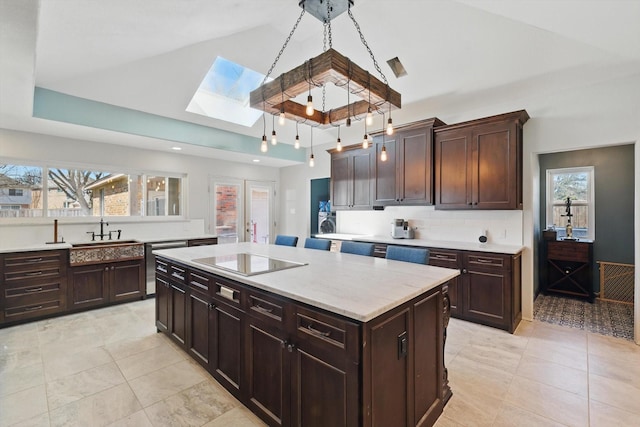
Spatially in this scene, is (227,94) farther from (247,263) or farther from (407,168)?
(247,263)

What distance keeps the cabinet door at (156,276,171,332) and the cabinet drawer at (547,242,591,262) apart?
5.32 metres

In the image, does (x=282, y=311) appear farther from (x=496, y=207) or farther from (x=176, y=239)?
(x=176, y=239)

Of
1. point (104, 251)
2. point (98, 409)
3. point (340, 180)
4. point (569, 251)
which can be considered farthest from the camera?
point (340, 180)

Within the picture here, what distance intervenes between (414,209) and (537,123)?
1846 mm

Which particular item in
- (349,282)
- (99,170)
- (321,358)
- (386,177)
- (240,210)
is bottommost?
(321,358)

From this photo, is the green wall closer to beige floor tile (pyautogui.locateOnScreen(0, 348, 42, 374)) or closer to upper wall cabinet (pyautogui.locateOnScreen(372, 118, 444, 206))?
upper wall cabinet (pyautogui.locateOnScreen(372, 118, 444, 206))

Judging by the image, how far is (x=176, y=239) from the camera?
14.9 feet

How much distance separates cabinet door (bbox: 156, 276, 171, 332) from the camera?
291cm

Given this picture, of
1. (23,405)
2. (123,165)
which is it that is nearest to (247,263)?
(23,405)

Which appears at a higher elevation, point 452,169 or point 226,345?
point 452,169

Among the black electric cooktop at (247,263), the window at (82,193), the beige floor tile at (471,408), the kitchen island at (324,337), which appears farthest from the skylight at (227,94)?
the beige floor tile at (471,408)

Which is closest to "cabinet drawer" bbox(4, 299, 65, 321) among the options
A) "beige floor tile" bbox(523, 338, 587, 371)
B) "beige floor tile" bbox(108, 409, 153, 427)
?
"beige floor tile" bbox(108, 409, 153, 427)

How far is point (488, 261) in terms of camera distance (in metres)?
3.28

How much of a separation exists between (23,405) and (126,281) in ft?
7.42
